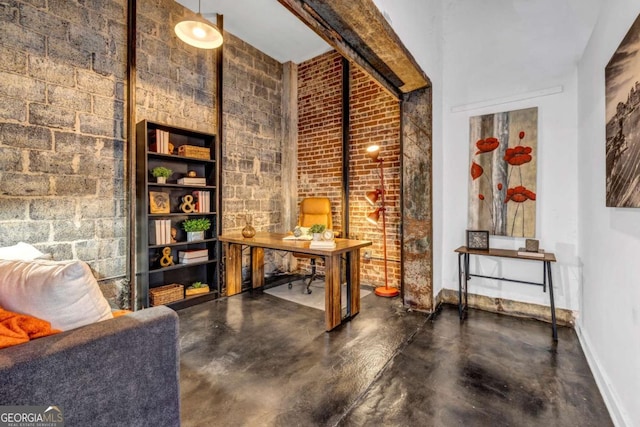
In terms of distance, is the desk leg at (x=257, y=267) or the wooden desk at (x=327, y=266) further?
the desk leg at (x=257, y=267)

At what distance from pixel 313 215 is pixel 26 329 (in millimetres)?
3315

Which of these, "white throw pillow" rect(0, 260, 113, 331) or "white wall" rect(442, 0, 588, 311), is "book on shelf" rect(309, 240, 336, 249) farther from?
"white throw pillow" rect(0, 260, 113, 331)

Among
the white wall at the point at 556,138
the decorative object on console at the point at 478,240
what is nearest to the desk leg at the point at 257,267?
the white wall at the point at 556,138

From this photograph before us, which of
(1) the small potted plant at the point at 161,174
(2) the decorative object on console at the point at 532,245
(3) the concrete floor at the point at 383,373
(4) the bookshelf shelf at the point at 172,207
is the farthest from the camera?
(1) the small potted plant at the point at 161,174

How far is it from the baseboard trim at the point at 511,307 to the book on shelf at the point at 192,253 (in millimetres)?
2765

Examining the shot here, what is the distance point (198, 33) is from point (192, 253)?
2.27m

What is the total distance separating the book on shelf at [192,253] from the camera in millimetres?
3414

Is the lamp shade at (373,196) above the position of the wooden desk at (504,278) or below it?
above

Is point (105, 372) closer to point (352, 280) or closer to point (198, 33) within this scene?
point (352, 280)

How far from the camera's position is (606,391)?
177 centimetres

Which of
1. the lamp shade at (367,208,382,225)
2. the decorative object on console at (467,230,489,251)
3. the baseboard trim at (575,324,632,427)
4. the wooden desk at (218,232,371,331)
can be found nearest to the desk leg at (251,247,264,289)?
the wooden desk at (218,232,371,331)

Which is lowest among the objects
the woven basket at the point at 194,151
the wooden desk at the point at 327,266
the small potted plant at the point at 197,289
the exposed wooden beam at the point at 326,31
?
the small potted plant at the point at 197,289

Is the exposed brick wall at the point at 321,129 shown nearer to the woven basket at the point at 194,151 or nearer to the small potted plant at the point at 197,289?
the woven basket at the point at 194,151

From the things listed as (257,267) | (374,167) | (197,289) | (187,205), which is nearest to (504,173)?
(374,167)
